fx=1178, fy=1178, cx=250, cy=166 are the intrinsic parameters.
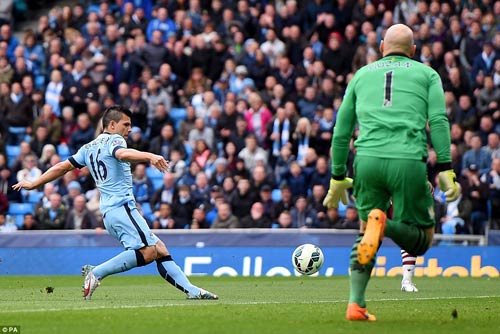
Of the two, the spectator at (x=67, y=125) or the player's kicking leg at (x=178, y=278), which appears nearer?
the player's kicking leg at (x=178, y=278)

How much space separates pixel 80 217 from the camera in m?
25.1

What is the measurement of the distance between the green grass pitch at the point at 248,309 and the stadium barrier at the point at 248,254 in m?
4.27

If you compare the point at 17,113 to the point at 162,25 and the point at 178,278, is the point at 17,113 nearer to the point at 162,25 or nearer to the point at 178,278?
the point at 162,25

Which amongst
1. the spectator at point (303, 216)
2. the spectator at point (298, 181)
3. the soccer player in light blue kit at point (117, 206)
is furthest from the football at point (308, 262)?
the spectator at point (298, 181)

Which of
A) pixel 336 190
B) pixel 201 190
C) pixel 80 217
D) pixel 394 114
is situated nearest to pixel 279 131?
pixel 201 190

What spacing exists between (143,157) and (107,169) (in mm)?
1132

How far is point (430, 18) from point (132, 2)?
8.57 metres

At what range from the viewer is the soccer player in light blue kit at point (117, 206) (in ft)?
43.4

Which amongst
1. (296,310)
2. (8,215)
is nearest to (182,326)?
(296,310)

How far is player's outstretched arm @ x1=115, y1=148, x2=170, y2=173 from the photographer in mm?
11923

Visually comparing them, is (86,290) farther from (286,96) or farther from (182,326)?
Answer: (286,96)

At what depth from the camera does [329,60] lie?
2709cm

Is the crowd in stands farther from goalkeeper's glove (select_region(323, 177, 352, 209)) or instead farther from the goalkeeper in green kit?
A: the goalkeeper in green kit

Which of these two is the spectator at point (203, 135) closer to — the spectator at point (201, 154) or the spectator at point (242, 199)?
the spectator at point (201, 154)
